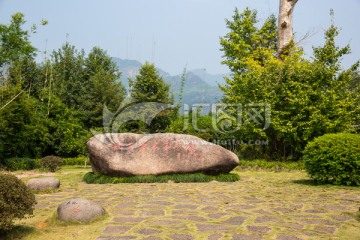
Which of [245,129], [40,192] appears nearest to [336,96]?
[245,129]

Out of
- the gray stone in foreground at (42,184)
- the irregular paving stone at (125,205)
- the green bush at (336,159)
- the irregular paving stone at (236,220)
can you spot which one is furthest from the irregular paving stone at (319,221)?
the gray stone in foreground at (42,184)

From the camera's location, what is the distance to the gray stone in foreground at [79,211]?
5.96m

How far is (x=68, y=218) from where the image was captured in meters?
5.93

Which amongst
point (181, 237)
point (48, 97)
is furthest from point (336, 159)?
point (48, 97)

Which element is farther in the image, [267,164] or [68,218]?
[267,164]

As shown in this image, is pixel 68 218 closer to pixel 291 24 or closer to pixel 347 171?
pixel 347 171

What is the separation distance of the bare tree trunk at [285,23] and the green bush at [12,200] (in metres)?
17.1

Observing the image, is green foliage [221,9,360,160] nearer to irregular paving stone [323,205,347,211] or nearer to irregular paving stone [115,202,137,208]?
irregular paving stone [323,205,347,211]

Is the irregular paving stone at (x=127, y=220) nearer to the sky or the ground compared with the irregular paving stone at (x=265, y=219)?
nearer to the ground

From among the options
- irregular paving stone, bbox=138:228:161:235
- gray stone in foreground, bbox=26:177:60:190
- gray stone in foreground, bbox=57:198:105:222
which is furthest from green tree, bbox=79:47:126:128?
irregular paving stone, bbox=138:228:161:235

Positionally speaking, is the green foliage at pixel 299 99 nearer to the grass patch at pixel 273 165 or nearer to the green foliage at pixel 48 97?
the grass patch at pixel 273 165

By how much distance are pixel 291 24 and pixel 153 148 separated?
11900 millimetres

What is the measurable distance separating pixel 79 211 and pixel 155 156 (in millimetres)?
6264

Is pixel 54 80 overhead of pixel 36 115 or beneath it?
overhead
